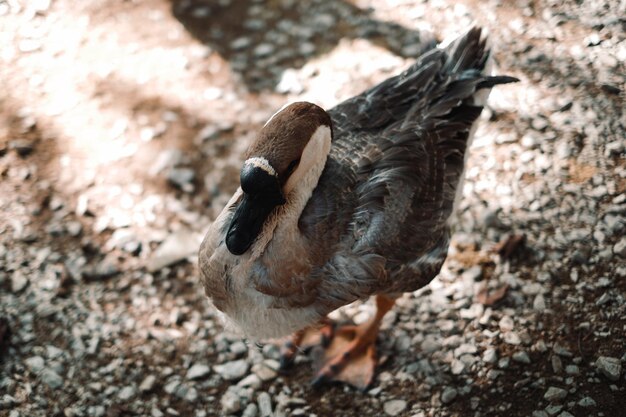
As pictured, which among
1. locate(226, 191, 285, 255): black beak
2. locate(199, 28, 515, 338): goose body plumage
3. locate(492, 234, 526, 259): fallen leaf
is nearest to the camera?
locate(226, 191, 285, 255): black beak

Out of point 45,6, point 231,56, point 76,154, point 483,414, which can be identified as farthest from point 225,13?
point 483,414

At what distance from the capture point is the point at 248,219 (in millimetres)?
3141

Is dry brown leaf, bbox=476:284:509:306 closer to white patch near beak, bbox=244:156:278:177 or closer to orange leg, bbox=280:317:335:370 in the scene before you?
orange leg, bbox=280:317:335:370

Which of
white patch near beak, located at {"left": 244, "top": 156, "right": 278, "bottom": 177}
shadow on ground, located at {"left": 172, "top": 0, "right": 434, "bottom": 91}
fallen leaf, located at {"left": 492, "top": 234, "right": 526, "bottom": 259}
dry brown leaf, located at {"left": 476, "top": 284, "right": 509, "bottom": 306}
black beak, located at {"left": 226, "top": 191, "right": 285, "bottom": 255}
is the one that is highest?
white patch near beak, located at {"left": 244, "top": 156, "right": 278, "bottom": 177}

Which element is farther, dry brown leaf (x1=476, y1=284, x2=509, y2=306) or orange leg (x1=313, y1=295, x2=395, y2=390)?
dry brown leaf (x1=476, y1=284, x2=509, y2=306)

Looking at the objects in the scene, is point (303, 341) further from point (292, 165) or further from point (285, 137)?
point (285, 137)

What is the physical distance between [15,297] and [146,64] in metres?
2.66

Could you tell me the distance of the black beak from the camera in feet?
10.2

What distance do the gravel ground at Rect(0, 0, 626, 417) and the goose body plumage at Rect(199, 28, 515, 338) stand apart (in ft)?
2.40

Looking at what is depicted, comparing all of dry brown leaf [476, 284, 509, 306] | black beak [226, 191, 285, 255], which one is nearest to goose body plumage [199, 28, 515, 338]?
black beak [226, 191, 285, 255]

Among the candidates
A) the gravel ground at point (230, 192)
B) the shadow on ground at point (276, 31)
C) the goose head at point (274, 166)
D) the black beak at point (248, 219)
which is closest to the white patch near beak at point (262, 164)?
the goose head at point (274, 166)

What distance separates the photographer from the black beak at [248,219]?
3121 mm

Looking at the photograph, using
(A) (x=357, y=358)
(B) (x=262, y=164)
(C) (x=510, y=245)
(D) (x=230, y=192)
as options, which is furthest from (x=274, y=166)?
(C) (x=510, y=245)

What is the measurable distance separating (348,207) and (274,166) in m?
0.69
